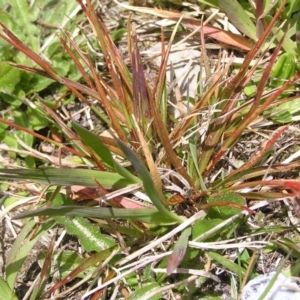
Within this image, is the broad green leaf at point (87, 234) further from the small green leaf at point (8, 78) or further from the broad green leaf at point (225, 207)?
the small green leaf at point (8, 78)

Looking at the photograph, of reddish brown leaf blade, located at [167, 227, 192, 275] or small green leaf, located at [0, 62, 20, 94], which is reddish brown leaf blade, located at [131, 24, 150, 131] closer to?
reddish brown leaf blade, located at [167, 227, 192, 275]

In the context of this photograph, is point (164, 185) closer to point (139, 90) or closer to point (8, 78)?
point (139, 90)

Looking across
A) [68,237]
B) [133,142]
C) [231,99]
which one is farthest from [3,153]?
[231,99]

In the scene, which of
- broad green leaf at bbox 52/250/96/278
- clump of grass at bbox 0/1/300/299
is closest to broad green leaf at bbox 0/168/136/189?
clump of grass at bbox 0/1/300/299

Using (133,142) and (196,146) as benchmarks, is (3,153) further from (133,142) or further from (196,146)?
(196,146)

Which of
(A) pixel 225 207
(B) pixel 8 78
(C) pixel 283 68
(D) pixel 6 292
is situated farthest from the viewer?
(B) pixel 8 78

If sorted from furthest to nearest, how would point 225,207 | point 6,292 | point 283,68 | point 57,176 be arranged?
point 283,68
point 6,292
point 225,207
point 57,176

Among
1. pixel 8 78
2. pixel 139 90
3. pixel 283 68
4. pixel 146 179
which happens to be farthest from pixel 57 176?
pixel 283 68
